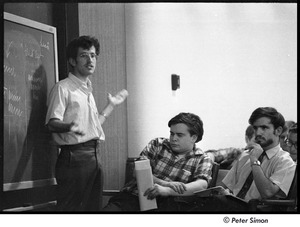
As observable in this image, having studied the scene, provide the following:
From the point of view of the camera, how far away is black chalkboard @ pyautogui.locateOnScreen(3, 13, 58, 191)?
9.20 ft

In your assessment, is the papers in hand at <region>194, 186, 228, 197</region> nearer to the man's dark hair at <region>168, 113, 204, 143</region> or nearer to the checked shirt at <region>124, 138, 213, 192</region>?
the checked shirt at <region>124, 138, 213, 192</region>

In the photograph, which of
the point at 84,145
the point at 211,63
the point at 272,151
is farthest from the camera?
the point at 211,63

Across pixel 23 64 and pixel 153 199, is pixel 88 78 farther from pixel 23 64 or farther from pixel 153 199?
pixel 153 199

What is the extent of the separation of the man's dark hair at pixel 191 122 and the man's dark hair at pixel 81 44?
2.04 ft

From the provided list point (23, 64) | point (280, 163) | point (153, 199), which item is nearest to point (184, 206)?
point (153, 199)

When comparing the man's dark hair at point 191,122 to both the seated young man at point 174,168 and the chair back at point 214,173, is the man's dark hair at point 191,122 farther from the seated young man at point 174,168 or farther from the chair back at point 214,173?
the chair back at point 214,173

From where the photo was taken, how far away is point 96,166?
2.92 metres

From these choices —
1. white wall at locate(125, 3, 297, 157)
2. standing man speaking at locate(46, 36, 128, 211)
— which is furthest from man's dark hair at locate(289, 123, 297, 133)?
standing man speaking at locate(46, 36, 128, 211)

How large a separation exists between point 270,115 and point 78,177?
3.75ft

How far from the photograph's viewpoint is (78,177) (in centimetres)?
286

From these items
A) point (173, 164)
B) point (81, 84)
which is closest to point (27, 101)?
point (81, 84)

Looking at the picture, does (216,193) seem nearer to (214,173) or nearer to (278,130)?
(214,173)

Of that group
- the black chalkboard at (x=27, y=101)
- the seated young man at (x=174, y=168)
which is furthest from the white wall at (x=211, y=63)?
the black chalkboard at (x=27, y=101)

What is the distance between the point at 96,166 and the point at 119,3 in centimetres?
96
